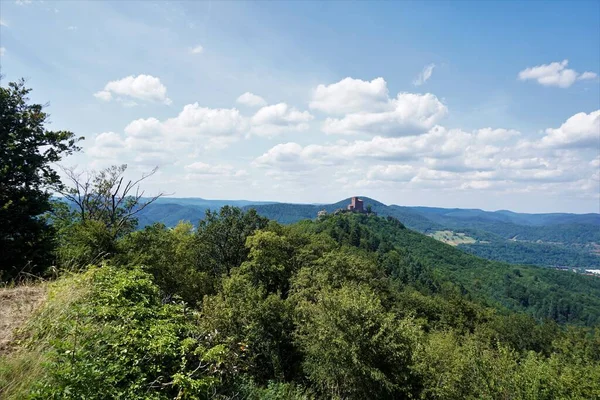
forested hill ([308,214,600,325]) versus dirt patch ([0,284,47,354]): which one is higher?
dirt patch ([0,284,47,354])

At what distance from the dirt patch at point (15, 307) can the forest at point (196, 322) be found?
30 centimetres

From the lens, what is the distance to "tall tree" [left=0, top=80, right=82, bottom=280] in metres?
17.4

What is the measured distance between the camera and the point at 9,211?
17.5 m

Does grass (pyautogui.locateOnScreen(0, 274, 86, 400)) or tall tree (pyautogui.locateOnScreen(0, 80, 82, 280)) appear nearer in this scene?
grass (pyautogui.locateOnScreen(0, 274, 86, 400))

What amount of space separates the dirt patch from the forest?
11.7 inches

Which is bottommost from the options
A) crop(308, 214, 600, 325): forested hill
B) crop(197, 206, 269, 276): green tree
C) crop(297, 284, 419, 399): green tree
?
crop(308, 214, 600, 325): forested hill

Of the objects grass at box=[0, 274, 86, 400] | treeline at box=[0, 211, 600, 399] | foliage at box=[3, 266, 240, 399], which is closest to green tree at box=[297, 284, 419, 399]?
treeline at box=[0, 211, 600, 399]

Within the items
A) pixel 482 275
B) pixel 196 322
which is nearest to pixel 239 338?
pixel 196 322

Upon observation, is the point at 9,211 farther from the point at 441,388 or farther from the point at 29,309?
the point at 441,388

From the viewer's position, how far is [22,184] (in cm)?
1897

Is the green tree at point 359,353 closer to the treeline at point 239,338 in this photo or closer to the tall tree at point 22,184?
the treeline at point 239,338

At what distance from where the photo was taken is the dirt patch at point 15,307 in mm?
7285

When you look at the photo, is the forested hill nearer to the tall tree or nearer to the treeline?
the treeline

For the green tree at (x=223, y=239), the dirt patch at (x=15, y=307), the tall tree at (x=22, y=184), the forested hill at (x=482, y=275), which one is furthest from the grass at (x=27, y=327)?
the forested hill at (x=482, y=275)
